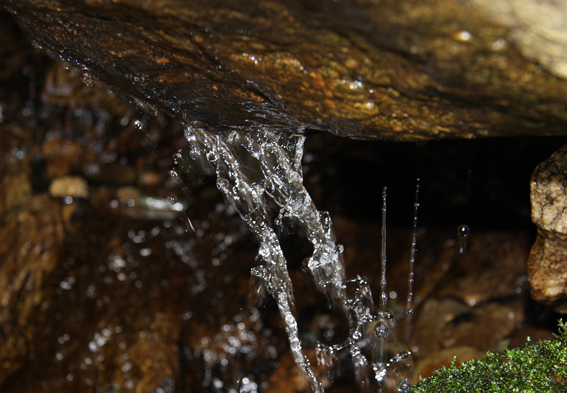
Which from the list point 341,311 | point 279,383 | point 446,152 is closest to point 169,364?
point 279,383

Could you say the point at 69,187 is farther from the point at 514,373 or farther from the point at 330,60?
the point at 514,373

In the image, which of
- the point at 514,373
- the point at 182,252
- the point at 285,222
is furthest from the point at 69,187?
the point at 514,373

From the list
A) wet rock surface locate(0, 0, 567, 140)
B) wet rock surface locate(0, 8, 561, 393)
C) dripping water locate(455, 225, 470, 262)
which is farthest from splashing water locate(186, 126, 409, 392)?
dripping water locate(455, 225, 470, 262)

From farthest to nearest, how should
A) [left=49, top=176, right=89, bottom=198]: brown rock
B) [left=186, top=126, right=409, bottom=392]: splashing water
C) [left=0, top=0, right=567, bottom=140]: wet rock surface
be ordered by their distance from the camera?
1. [left=49, top=176, right=89, bottom=198]: brown rock
2. [left=186, top=126, right=409, bottom=392]: splashing water
3. [left=0, top=0, right=567, bottom=140]: wet rock surface

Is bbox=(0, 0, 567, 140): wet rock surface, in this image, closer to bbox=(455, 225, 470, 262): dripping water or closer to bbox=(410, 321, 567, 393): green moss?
bbox=(410, 321, 567, 393): green moss

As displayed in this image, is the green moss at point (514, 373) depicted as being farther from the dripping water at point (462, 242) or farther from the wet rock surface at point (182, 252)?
the dripping water at point (462, 242)

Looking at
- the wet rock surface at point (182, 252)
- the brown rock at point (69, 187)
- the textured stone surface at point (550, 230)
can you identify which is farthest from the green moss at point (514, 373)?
the brown rock at point (69, 187)
